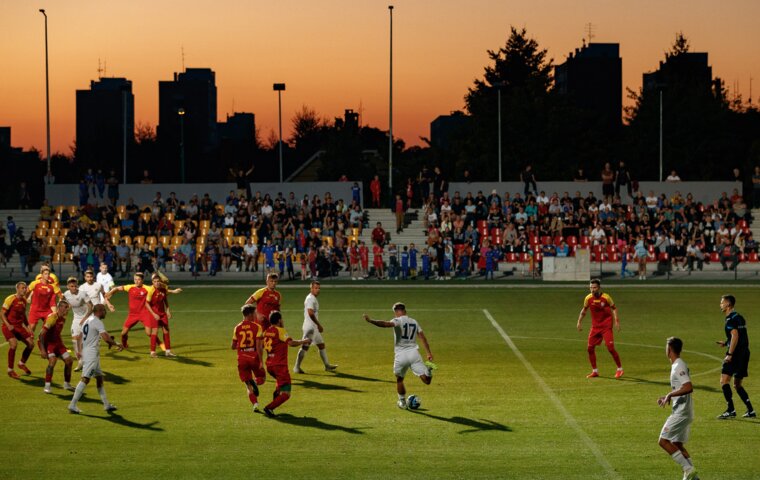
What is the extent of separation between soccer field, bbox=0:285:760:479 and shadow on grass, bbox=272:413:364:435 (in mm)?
32

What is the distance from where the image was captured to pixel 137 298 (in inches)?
966

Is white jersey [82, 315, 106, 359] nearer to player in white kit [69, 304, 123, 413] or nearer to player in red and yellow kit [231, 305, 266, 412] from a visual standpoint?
player in white kit [69, 304, 123, 413]

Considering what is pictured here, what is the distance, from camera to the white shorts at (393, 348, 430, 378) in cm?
1808

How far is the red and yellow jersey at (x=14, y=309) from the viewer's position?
21469 millimetres

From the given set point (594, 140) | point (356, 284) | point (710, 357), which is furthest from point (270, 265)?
point (594, 140)

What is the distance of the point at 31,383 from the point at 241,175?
38498 mm

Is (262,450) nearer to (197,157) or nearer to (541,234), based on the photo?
(541,234)

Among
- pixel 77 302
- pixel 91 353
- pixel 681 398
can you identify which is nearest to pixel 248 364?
pixel 91 353

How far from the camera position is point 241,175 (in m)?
58.9

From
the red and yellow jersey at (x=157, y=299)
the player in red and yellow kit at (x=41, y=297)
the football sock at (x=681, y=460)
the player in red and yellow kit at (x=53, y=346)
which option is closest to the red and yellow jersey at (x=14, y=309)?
the player in red and yellow kit at (x=41, y=297)

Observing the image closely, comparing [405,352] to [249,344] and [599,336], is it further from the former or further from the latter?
[599,336]

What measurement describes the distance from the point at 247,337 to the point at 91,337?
2.63 metres

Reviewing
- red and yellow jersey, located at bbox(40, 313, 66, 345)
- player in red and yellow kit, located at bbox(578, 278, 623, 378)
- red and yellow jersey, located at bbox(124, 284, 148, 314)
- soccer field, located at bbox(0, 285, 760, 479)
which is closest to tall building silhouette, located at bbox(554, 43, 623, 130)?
soccer field, located at bbox(0, 285, 760, 479)

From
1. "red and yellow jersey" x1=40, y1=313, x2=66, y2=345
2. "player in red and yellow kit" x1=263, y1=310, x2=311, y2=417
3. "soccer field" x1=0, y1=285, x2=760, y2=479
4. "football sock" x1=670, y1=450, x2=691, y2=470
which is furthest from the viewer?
"red and yellow jersey" x1=40, y1=313, x2=66, y2=345
